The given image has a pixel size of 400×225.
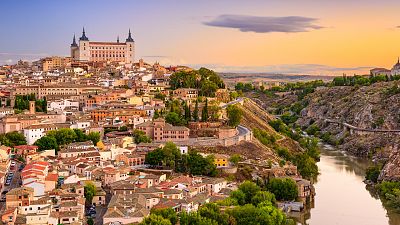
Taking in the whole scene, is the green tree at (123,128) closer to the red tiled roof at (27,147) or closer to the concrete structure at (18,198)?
the red tiled roof at (27,147)

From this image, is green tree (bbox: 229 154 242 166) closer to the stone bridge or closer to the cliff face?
the cliff face

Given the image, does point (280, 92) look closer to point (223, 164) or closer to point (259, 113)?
point (259, 113)

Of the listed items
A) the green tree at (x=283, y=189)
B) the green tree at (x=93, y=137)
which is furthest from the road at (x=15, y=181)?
the green tree at (x=283, y=189)

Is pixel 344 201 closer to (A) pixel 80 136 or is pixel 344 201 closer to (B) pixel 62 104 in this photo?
(A) pixel 80 136

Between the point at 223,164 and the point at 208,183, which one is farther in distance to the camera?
the point at 223,164

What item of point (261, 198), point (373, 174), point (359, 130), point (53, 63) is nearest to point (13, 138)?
point (261, 198)

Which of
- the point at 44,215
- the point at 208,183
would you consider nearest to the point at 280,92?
the point at 208,183
